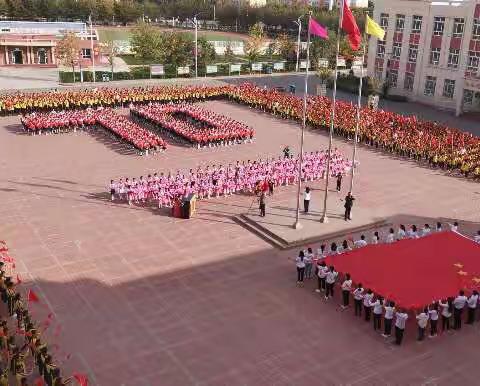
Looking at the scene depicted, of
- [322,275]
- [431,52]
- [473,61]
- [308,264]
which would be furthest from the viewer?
[431,52]

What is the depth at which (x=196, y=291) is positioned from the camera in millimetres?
17922

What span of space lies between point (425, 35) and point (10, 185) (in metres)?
39.3

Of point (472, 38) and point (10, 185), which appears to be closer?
point (10, 185)

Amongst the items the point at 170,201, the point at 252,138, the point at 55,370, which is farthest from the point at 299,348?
the point at 252,138

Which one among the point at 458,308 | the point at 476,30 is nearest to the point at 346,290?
the point at 458,308

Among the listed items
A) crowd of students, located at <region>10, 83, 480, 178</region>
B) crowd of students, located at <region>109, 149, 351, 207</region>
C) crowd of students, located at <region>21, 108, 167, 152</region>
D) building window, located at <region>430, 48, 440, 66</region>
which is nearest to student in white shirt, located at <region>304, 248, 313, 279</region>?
crowd of students, located at <region>109, 149, 351, 207</region>

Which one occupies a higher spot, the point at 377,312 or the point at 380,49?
the point at 380,49

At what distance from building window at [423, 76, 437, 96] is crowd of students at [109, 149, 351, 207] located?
25.8m

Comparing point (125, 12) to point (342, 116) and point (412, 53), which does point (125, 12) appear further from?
point (342, 116)

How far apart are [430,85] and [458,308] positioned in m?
39.7

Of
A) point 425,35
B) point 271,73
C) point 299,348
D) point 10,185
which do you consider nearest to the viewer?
point 299,348

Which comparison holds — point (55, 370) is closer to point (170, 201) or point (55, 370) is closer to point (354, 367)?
point (354, 367)

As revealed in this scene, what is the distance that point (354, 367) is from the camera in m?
14.5

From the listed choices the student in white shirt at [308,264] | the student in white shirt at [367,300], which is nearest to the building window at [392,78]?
the student in white shirt at [308,264]
